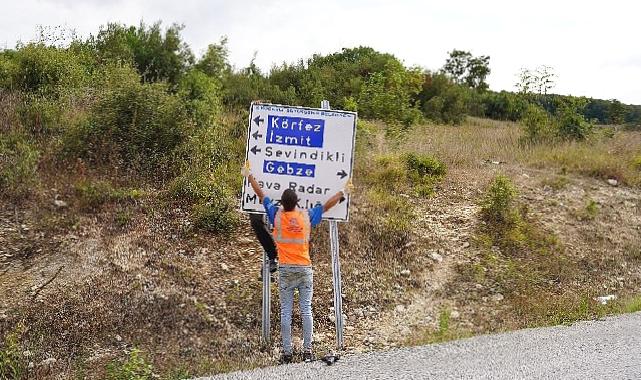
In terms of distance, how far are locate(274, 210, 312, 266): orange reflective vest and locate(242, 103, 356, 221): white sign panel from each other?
0.44 meters

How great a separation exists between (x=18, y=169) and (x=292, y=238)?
4.88 meters

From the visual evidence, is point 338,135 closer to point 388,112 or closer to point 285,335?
point 285,335

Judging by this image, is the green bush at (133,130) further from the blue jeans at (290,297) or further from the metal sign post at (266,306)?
the blue jeans at (290,297)

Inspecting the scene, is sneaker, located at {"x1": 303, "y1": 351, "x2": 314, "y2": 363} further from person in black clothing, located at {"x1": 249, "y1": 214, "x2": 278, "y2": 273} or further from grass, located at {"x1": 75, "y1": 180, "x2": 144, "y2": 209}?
grass, located at {"x1": 75, "y1": 180, "x2": 144, "y2": 209}

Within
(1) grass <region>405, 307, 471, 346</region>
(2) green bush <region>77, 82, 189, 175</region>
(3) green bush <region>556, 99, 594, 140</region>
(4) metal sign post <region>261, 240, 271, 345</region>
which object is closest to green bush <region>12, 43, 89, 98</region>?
(2) green bush <region>77, 82, 189, 175</region>

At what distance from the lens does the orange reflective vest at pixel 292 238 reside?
236 inches

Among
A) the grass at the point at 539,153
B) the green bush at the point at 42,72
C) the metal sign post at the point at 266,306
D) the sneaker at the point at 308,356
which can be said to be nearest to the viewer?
the sneaker at the point at 308,356

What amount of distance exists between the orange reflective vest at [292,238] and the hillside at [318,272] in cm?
105

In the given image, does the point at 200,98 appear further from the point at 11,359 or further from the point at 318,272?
the point at 11,359

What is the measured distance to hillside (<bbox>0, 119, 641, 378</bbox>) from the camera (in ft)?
21.8

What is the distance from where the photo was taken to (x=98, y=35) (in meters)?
15.9

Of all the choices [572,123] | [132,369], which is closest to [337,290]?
[132,369]

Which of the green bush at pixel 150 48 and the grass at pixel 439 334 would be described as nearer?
the grass at pixel 439 334

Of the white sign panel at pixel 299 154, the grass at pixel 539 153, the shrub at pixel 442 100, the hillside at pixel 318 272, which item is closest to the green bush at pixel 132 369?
the hillside at pixel 318 272
